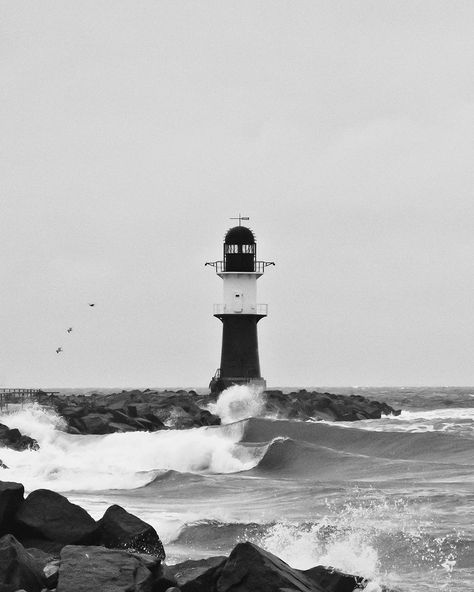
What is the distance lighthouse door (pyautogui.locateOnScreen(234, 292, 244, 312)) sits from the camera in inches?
1350

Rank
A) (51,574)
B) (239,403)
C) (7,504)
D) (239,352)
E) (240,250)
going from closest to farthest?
(51,574) < (7,504) < (239,403) < (239,352) < (240,250)

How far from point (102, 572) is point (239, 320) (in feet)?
84.9

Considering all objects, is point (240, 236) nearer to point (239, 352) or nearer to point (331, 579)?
point (239, 352)

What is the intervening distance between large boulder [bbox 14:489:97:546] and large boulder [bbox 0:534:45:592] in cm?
157

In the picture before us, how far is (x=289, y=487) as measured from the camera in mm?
17859

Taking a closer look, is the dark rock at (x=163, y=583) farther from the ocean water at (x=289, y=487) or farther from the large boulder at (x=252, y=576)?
the ocean water at (x=289, y=487)

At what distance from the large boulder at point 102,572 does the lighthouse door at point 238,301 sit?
25.4m

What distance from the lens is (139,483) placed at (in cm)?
1889

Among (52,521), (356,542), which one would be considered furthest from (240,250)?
(52,521)

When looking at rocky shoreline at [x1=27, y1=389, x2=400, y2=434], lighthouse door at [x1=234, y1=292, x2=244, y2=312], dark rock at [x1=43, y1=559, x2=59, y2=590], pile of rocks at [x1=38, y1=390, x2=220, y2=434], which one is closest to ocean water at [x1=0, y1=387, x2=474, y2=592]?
pile of rocks at [x1=38, y1=390, x2=220, y2=434]

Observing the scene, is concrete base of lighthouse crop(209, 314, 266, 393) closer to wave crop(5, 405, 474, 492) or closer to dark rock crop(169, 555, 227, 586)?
wave crop(5, 405, 474, 492)

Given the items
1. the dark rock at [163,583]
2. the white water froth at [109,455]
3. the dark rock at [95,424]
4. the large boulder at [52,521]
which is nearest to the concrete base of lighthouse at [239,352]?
the white water froth at [109,455]

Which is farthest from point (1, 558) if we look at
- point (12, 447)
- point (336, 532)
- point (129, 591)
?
point (12, 447)

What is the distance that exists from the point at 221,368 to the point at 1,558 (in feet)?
85.1
